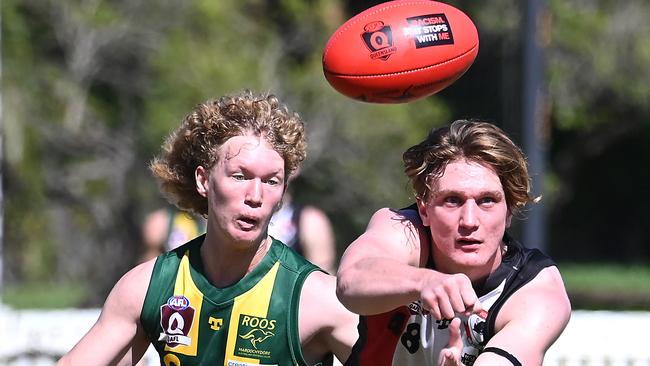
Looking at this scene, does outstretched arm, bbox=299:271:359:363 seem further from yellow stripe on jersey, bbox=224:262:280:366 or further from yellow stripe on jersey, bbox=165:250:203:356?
yellow stripe on jersey, bbox=165:250:203:356

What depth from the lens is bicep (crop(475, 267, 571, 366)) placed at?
3.71 m

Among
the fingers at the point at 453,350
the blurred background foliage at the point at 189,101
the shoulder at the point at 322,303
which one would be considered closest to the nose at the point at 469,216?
the fingers at the point at 453,350

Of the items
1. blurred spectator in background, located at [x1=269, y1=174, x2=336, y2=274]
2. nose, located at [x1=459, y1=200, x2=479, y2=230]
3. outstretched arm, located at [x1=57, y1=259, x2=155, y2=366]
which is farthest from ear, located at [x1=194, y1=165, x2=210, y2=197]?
blurred spectator in background, located at [x1=269, y1=174, x2=336, y2=274]

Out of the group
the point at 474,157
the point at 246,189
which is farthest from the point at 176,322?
the point at 474,157

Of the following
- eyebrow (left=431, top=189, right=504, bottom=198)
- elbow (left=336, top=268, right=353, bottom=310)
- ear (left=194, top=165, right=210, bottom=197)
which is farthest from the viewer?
ear (left=194, top=165, right=210, bottom=197)

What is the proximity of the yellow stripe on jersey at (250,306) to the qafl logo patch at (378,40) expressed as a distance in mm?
913

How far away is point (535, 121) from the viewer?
32.1 feet

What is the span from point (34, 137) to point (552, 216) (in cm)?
1387

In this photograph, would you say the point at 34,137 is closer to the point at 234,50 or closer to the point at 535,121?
the point at 234,50

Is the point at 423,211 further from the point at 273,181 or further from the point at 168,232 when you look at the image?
the point at 168,232

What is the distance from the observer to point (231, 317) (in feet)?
14.7

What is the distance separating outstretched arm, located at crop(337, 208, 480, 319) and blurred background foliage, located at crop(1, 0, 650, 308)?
34.1 feet

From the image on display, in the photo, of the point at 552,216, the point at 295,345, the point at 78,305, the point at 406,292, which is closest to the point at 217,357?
the point at 295,345

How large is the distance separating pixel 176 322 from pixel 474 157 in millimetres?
1264
